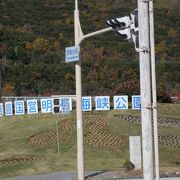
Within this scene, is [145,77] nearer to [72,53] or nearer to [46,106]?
[72,53]

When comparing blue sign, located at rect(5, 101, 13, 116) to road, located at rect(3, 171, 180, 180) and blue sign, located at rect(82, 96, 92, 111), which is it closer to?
blue sign, located at rect(82, 96, 92, 111)

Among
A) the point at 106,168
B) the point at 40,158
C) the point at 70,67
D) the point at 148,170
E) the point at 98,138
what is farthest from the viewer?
the point at 70,67

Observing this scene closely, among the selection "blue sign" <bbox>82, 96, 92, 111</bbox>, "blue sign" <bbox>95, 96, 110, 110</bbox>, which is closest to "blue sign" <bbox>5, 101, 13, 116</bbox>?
"blue sign" <bbox>82, 96, 92, 111</bbox>

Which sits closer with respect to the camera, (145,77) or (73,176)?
(145,77)

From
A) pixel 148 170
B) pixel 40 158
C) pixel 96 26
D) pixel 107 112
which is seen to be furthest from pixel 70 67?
pixel 148 170

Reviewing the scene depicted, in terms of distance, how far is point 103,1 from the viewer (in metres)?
129

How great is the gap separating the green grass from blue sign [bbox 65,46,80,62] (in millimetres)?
8753

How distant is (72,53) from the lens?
1883 centimetres

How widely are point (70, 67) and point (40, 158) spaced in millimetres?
54452

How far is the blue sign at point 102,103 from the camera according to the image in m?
42.5

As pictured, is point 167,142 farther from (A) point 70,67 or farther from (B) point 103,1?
(B) point 103,1

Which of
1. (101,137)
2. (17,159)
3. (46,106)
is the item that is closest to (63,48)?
(46,106)

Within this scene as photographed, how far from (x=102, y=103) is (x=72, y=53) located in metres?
24.0

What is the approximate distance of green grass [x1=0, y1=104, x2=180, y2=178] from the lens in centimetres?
2756
